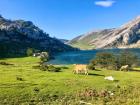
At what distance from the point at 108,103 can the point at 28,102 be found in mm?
8759

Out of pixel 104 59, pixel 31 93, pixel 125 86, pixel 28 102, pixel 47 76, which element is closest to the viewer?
pixel 28 102

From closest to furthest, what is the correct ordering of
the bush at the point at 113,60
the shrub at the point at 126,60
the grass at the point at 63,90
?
the grass at the point at 63,90 < the bush at the point at 113,60 < the shrub at the point at 126,60

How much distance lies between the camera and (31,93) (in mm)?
38781

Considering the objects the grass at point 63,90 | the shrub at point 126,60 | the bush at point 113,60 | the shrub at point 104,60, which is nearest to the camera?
the grass at point 63,90

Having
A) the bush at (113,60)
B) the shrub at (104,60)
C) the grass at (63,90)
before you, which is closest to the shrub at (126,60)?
the bush at (113,60)

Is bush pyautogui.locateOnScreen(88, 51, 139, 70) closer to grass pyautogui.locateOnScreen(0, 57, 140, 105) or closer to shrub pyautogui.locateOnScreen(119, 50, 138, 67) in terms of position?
shrub pyautogui.locateOnScreen(119, 50, 138, 67)

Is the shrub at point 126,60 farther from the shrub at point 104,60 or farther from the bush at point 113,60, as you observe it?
the shrub at point 104,60

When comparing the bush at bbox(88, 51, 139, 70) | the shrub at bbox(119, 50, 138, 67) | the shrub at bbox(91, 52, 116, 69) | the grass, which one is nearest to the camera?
the grass

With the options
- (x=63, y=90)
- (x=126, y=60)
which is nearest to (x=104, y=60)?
(x=126, y=60)

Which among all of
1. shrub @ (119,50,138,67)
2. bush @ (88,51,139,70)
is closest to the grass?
bush @ (88,51,139,70)

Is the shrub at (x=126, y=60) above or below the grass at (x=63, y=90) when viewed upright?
above

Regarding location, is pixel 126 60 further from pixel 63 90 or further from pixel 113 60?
pixel 63 90

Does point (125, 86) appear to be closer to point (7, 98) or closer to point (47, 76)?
point (47, 76)

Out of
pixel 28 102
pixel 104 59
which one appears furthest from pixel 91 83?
Result: pixel 104 59
